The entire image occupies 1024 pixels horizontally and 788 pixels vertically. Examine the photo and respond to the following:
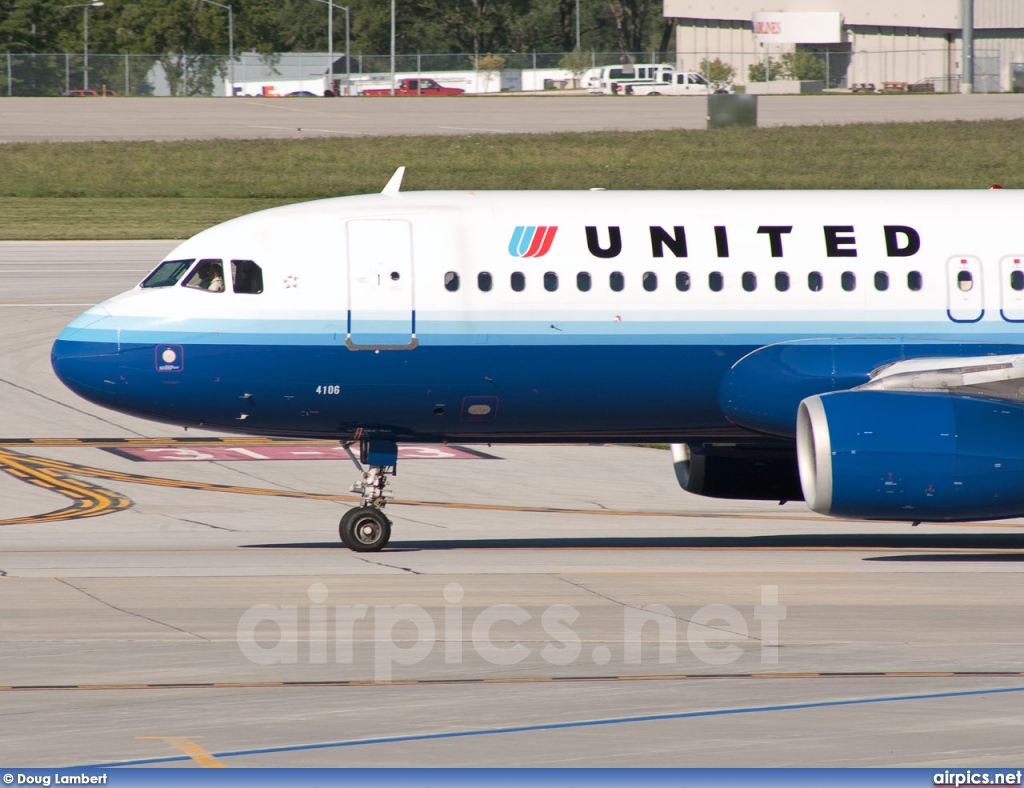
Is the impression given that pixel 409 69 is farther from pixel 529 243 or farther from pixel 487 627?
pixel 487 627

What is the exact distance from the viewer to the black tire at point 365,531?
65.6ft

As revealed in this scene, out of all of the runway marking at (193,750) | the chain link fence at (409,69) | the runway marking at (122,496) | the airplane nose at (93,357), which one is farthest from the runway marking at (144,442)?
the chain link fence at (409,69)

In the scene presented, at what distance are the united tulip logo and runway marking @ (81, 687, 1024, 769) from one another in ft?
26.7

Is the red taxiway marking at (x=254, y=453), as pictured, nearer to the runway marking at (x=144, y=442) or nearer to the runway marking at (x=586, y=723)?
the runway marking at (x=144, y=442)

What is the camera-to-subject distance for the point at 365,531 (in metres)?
20.0

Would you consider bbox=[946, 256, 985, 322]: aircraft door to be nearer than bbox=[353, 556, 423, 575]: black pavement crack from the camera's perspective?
No

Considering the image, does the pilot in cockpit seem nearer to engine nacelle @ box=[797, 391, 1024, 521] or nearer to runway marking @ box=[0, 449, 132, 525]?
runway marking @ box=[0, 449, 132, 525]

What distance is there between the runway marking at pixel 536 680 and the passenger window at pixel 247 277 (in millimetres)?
6935

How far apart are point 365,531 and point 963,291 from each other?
7818 mm

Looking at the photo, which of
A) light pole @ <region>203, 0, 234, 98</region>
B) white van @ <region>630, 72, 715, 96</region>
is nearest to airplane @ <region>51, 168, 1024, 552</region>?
white van @ <region>630, 72, 715, 96</region>

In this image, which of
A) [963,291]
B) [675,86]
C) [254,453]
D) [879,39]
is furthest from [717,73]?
[963,291]

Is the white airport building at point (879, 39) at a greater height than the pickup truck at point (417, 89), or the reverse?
the white airport building at point (879, 39)

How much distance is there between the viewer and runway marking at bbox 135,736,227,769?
11023 millimetres

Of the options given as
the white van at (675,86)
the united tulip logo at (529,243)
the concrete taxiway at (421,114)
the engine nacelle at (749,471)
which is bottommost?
the engine nacelle at (749,471)
